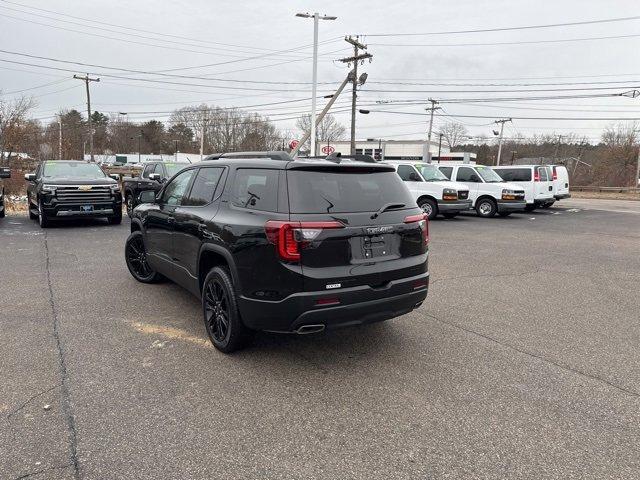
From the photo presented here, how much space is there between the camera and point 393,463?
2.66 metres

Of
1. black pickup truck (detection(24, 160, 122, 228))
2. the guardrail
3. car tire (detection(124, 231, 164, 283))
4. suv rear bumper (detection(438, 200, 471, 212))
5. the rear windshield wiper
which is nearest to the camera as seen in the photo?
the rear windshield wiper

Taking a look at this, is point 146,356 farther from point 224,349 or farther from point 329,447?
point 329,447

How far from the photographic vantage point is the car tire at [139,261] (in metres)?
6.32

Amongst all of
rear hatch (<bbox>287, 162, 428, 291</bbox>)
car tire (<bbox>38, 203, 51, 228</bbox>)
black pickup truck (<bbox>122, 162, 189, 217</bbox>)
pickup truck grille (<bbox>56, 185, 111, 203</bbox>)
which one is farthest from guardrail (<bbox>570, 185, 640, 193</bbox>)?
rear hatch (<bbox>287, 162, 428, 291</bbox>)

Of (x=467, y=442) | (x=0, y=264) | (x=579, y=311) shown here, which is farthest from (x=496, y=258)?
(x=0, y=264)

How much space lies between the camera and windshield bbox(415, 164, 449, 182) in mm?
16344

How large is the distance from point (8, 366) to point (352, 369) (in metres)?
2.84

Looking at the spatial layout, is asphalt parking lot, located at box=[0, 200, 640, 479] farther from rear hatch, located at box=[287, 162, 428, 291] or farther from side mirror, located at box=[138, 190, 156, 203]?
side mirror, located at box=[138, 190, 156, 203]

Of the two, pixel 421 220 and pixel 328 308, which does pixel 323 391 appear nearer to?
pixel 328 308

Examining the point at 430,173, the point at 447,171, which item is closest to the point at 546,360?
the point at 430,173

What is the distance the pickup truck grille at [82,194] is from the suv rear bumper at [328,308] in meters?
9.41

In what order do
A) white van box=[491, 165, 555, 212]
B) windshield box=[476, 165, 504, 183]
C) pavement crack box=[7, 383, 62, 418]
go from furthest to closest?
white van box=[491, 165, 555, 212]
windshield box=[476, 165, 504, 183]
pavement crack box=[7, 383, 62, 418]

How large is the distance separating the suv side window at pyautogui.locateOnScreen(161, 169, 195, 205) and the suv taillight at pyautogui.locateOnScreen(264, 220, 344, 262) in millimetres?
1998

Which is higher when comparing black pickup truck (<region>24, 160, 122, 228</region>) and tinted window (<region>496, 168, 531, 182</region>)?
tinted window (<region>496, 168, 531, 182</region>)
